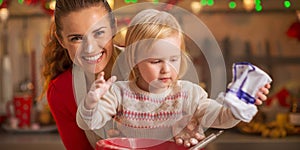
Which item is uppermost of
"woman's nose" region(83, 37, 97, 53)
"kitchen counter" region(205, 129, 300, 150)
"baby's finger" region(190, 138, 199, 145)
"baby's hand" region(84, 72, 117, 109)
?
"woman's nose" region(83, 37, 97, 53)

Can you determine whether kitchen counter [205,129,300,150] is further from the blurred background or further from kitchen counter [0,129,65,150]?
kitchen counter [0,129,65,150]

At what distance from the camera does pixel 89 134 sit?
1.84 feet

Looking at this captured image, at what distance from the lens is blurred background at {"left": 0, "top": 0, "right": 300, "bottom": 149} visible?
144 centimetres

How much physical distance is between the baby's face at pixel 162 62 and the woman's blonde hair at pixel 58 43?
0.06 meters

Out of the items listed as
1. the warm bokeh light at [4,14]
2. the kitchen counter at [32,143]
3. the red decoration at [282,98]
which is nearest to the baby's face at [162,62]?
the kitchen counter at [32,143]

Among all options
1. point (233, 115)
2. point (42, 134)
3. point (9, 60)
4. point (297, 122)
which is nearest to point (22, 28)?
point (9, 60)

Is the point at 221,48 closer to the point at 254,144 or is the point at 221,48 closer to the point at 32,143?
the point at 254,144

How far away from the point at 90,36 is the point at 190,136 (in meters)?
0.14

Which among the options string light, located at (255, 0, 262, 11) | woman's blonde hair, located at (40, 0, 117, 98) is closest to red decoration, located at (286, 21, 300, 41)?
string light, located at (255, 0, 262, 11)

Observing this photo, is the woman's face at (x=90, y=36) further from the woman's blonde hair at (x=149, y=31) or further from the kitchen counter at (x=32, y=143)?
the kitchen counter at (x=32, y=143)

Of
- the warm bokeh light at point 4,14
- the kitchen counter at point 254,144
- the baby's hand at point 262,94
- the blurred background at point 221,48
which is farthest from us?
the warm bokeh light at point 4,14

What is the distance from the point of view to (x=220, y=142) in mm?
1275

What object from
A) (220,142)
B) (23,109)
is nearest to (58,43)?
(220,142)

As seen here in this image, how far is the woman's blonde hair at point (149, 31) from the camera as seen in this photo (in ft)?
1.56
